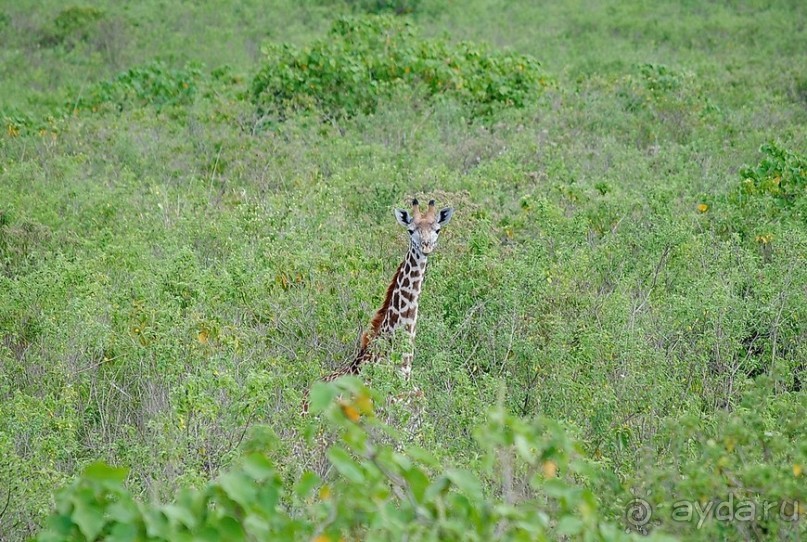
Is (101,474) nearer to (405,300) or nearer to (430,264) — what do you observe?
(405,300)

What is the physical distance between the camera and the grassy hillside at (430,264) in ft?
20.9

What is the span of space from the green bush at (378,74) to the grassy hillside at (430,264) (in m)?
0.05

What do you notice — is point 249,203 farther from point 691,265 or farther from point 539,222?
point 691,265

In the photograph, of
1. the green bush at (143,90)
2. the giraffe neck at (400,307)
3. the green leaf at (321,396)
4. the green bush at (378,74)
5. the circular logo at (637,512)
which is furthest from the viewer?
the green bush at (143,90)

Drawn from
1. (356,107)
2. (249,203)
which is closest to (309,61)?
(356,107)

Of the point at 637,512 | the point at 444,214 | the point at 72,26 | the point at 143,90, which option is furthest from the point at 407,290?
the point at 72,26

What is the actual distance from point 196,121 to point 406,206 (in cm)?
502

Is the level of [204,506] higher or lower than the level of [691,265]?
higher

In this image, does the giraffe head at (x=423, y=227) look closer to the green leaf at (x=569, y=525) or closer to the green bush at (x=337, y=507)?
the green bush at (x=337, y=507)

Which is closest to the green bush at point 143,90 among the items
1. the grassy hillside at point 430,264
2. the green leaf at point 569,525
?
the grassy hillside at point 430,264

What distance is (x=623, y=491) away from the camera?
534 centimetres

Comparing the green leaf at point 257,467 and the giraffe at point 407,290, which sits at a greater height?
the green leaf at point 257,467

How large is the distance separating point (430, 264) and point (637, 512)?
4609mm

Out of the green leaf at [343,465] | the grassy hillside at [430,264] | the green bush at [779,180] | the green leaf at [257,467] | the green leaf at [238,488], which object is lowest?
the grassy hillside at [430,264]
